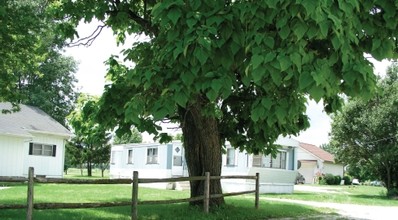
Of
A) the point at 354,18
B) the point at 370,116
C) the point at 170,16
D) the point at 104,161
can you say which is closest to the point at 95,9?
the point at 170,16

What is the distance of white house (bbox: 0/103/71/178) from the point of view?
89.1 feet

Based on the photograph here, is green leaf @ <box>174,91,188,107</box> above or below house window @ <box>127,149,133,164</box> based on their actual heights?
above

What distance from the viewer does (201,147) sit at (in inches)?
516

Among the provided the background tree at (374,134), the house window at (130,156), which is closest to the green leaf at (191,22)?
the background tree at (374,134)

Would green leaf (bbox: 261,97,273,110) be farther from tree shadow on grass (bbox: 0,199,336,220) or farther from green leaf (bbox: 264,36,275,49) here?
tree shadow on grass (bbox: 0,199,336,220)

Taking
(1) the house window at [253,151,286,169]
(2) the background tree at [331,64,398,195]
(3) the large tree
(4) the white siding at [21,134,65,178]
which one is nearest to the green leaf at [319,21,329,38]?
(3) the large tree

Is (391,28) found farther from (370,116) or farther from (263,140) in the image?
(370,116)

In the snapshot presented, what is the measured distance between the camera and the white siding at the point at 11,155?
2702cm

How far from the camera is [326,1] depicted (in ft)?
17.5

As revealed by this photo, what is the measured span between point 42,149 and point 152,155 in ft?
27.3

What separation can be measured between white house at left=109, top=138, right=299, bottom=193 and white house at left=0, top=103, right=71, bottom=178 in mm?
6781

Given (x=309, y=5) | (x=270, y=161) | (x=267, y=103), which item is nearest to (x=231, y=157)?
(x=270, y=161)

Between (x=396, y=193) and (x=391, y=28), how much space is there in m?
26.4

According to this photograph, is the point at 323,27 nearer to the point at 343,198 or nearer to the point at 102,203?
the point at 102,203
